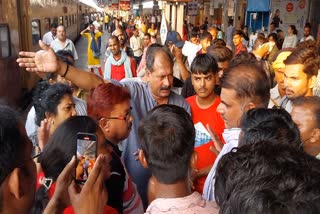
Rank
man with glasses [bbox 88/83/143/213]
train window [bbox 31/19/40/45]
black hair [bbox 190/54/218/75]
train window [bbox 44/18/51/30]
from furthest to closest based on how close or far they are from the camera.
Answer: train window [bbox 44/18/51/30] → train window [bbox 31/19/40/45] → black hair [bbox 190/54/218/75] → man with glasses [bbox 88/83/143/213]

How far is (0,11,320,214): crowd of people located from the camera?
105cm

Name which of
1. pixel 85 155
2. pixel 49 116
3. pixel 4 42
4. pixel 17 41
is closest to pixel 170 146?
pixel 85 155

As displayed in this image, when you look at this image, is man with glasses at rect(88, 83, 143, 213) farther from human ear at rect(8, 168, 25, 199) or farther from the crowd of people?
human ear at rect(8, 168, 25, 199)

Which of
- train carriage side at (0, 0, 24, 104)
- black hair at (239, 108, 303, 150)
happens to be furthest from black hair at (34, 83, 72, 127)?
train carriage side at (0, 0, 24, 104)

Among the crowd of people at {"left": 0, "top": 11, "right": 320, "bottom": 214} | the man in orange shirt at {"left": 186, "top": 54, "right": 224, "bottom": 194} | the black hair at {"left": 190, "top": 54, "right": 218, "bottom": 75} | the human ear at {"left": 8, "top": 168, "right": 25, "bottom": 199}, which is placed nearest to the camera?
the crowd of people at {"left": 0, "top": 11, "right": 320, "bottom": 214}

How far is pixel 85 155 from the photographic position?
1.67 m

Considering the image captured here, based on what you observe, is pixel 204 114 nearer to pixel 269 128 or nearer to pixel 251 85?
pixel 251 85

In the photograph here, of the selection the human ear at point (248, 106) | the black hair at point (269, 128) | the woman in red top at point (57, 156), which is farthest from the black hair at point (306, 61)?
the woman in red top at point (57, 156)

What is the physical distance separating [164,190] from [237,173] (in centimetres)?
63

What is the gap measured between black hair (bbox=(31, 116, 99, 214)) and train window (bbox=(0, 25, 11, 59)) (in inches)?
203

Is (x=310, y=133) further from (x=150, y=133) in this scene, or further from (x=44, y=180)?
(x=44, y=180)

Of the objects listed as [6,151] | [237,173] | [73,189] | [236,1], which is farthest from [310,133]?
[236,1]

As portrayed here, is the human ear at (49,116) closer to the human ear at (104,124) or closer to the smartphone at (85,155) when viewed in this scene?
the human ear at (104,124)

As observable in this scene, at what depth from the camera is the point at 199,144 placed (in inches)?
106
